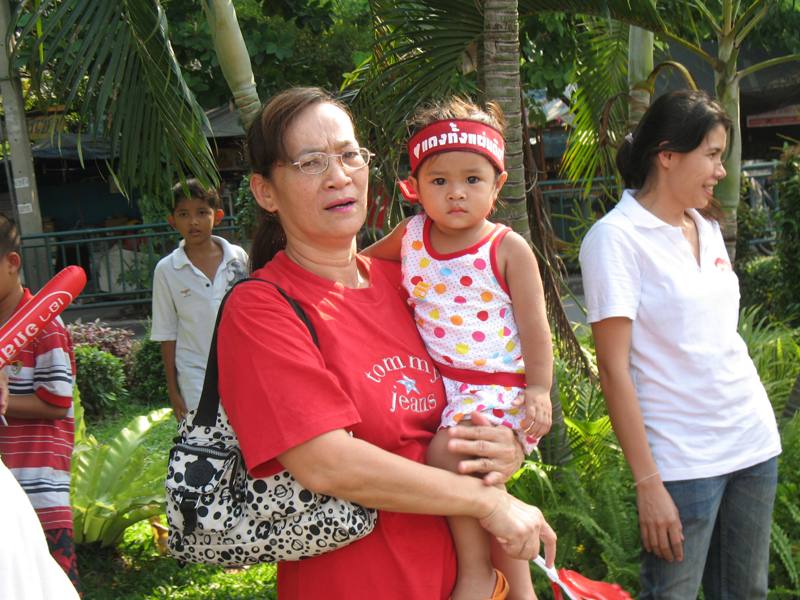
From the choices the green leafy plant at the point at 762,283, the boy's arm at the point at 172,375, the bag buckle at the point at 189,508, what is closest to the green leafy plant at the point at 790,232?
the green leafy plant at the point at 762,283

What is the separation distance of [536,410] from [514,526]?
304mm

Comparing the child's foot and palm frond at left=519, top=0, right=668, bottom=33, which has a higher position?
palm frond at left=519, top=0, right=668, bottom=33

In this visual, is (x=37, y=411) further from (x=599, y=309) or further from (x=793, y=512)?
(x=793, y=512)

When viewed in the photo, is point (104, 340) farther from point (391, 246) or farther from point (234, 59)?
point (391, 246)

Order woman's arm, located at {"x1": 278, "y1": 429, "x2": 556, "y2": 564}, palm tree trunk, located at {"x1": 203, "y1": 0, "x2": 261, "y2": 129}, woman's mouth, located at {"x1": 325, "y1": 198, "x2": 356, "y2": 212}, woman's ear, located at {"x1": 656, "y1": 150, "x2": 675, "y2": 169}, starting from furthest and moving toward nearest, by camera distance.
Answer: palm tree trunk, located at {"x1": 203, "y1": 0, "x2": 261, "y2": 129} → woman's ear, located at {"x1": 656, "y1": 150, "x2": 675, "y2": 169} → woman's mouth, located at {"x1": 325, "y1": 198, "x2": 356, "y2": 212} → woman's arm, located at {"x1": 278, "y1": 429, "x2": 556, "y2": 564}

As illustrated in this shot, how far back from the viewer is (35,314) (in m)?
2.55

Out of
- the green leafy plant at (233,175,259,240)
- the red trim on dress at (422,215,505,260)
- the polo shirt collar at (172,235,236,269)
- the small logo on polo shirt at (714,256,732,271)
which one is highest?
the green leafy plant at (233,175,259,240)

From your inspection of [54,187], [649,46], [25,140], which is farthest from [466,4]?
[54,187]

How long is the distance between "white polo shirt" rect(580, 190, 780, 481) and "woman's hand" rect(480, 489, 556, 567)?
0.81m

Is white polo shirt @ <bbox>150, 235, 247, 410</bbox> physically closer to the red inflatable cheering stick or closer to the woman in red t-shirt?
the red inflatable cheering stick

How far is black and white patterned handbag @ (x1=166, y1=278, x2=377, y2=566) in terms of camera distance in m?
1.92

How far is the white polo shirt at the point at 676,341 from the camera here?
271 centimetres

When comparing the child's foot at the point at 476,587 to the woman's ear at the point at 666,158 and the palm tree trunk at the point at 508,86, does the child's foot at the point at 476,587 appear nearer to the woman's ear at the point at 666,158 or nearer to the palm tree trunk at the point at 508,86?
the woman's ear at the point at 666,158

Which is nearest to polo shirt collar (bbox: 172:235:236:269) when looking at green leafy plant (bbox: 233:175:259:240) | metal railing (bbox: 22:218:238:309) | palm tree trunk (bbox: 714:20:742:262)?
palm tree trunk (bbox: 714:20:742:262)
